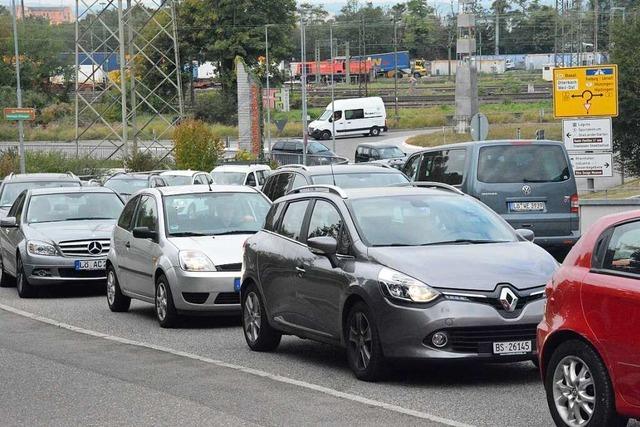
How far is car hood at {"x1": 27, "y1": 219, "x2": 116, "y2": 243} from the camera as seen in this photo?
1942 cm

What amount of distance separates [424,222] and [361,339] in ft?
4.40

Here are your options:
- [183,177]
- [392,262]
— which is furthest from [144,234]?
[183,177]

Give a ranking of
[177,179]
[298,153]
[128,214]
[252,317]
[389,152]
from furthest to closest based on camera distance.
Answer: [298,153] → [389,152] → [177,179] → [128,214] → [252,317]

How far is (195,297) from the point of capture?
14.8 metres

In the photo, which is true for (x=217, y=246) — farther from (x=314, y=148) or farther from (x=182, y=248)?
(x=314, y=148)

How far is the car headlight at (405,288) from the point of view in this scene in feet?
32.8

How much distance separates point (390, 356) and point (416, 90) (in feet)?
389

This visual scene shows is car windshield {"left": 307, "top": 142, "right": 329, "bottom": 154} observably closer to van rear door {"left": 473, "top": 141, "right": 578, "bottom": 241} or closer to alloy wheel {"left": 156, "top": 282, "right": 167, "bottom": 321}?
van rear door {"left": 473, "top": 141, "right": 578, "bottom": 241}

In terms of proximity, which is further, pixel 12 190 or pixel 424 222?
pixel 12 190

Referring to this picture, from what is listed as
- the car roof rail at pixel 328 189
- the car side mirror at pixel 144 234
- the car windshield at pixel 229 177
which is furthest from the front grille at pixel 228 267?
the car windshield at pixel 229 177

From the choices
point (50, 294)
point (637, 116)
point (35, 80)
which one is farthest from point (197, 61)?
point (50, 294)

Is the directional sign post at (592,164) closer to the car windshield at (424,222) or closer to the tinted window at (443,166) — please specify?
the tinted window at (443,166)

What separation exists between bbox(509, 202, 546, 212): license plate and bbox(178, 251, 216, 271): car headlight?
633 cm

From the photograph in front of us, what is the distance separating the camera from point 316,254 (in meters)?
11.5
